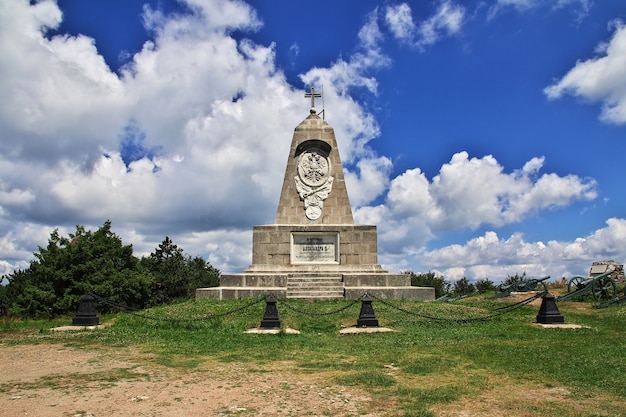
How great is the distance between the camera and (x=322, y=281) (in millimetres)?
16266

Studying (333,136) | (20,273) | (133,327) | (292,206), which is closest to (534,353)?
(133,327)

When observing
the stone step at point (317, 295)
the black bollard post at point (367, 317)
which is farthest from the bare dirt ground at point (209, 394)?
the stone step at point (317, 295)

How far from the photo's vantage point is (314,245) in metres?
17.6

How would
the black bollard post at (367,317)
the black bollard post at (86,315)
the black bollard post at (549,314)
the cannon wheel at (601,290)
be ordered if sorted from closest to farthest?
the black bollard post at (367,317)
the black bollard post at (549,314)
the black bollard post at (86,315)
the cannon wheel at (601,290)

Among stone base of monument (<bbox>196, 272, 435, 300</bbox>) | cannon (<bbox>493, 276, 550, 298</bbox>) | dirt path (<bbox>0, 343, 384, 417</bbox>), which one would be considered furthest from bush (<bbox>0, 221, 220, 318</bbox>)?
cannon (<bbox>493, 276, 550, 298</bbox>)

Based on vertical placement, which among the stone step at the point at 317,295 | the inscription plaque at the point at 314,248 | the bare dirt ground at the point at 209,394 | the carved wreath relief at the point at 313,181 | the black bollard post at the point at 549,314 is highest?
the carved wreath relief at the point at 313,181

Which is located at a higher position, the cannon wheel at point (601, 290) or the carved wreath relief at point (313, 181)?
the carved wreath relief at point (313, 181)

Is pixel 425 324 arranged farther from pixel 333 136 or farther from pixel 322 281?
pixel 333 136

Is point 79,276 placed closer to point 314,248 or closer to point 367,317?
point 314,248

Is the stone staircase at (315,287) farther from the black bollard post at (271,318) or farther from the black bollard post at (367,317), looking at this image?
the black bollard post at (271,318)

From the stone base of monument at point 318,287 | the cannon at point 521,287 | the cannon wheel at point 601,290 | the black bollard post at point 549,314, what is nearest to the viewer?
the black bollard post at point 549,314

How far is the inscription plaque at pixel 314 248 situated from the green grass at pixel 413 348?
15.2 feet

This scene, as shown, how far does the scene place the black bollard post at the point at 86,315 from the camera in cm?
1080

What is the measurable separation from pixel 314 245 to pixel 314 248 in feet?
0.34
